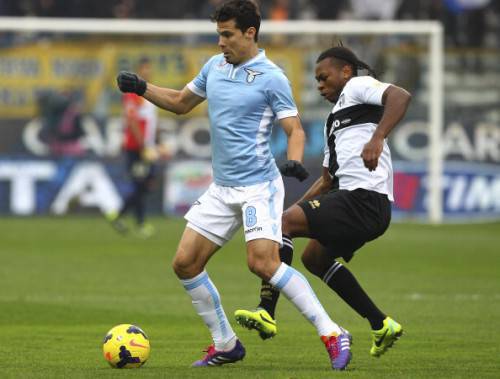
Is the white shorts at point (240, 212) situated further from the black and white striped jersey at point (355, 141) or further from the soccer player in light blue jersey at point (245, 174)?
the black and white striped jersey at point (355, 141)

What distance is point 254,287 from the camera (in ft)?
47.5

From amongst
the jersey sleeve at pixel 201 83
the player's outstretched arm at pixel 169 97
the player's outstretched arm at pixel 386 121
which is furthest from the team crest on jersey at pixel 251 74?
the player's outstretched arm at pixel 386 121

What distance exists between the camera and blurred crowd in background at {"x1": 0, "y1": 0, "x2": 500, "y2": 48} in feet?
87.7

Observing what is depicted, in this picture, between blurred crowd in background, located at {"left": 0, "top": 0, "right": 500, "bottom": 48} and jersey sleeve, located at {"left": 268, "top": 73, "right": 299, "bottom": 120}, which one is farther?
blurred crowd in background, located at {"left": 0, "top": 0, "right": 500, "bottom": 48}

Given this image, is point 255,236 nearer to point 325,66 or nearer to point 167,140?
point 325,66

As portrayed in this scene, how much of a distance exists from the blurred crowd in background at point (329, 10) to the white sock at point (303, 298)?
18.7 m

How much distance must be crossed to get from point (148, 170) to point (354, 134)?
1278 cm

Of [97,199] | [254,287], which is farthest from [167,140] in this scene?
[254,287]

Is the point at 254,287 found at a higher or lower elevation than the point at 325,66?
lower

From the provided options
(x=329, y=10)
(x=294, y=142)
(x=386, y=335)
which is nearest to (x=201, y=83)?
(x=294, y=142)

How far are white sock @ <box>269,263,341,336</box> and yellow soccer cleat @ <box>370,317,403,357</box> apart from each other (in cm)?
60

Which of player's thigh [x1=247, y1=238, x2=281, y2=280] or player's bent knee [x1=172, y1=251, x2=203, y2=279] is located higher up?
player's thigh [x1=247, y1=238, x2=281, y2=280]

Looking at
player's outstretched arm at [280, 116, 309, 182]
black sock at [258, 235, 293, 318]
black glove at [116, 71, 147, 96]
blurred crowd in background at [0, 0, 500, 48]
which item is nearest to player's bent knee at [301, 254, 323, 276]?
black sock at [258, 235, 293, 318]

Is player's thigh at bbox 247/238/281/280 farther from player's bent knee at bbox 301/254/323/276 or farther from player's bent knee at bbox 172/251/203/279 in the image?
player's bent knee at bbox 301/254/323/276
